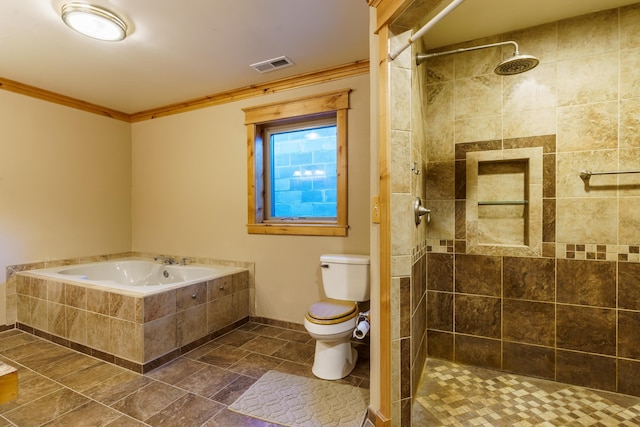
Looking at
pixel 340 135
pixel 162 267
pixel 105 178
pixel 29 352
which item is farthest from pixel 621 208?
pixel 105 178

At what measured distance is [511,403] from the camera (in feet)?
5.62

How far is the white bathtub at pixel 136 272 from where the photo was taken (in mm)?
2844

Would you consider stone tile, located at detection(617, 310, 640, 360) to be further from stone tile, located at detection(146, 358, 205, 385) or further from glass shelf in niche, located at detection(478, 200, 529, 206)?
stone tile, located at detection(146, 358, 205, 385)

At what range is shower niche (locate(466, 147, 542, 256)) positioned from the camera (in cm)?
196

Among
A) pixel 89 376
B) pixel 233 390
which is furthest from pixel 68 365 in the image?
pixel 233 390

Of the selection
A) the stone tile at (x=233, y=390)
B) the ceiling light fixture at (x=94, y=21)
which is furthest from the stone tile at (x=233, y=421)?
the ceiling light fixture at (x=94, y=21)

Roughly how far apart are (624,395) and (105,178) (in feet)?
16.3

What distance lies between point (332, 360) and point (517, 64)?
2073 millimetres

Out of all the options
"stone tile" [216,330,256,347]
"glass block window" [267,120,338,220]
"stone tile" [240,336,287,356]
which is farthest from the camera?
"glass block window" [267,120,338,220]

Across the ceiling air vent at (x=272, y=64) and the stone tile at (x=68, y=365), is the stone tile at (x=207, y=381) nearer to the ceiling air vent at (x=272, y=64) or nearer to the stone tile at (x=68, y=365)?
the stone tile at (x=68, y=365)

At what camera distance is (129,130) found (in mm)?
3754

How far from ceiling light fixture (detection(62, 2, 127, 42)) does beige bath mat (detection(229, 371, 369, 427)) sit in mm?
2456

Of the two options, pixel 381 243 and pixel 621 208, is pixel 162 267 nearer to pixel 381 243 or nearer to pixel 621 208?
pixel 381 243

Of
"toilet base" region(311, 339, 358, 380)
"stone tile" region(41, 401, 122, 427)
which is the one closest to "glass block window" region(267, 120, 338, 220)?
"toilet base" region(311, 339, 358, 380)
